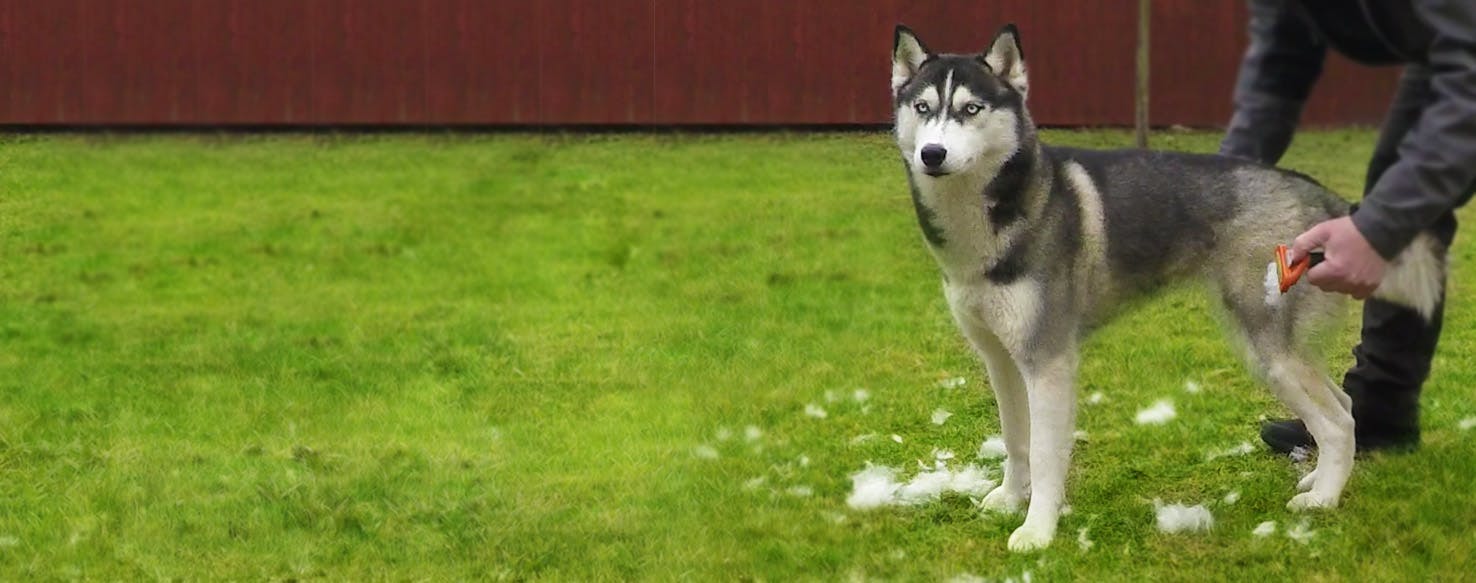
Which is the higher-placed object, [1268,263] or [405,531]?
[1268,263]

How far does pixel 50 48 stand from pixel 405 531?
9.58 m

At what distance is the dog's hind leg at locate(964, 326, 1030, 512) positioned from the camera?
541 cm

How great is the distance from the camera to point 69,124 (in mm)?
13336

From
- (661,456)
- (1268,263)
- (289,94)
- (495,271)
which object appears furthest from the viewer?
(289,94)

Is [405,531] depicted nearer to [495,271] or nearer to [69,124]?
[495,271]

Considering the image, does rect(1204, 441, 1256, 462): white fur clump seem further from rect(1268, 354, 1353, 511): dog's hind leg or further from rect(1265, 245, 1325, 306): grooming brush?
rect(1265, 245, 1325, 306): grooming brush

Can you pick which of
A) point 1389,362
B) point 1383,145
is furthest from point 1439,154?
point 1389,362

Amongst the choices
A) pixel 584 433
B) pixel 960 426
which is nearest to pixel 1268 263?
pixel 960 426

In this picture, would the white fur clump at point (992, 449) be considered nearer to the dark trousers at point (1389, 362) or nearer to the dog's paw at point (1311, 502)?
the dog's paw at point (1311, 502)

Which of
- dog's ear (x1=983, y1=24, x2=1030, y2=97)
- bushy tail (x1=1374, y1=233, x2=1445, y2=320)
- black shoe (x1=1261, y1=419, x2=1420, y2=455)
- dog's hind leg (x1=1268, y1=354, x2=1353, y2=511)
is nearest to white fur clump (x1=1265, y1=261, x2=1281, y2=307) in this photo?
dog's hind leg (x1=1268, y1=354, x2=1353, y2=511)

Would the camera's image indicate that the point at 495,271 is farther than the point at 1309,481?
Yes

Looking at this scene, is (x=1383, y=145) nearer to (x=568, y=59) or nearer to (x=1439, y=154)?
(x=1439, y=154)

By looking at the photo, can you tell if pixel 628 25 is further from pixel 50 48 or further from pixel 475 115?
pixel 50 48

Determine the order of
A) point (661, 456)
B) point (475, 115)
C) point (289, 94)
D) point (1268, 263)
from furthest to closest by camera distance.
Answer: point (475, 115), point (289, 94), point (661, 456), point (1268, 263)
